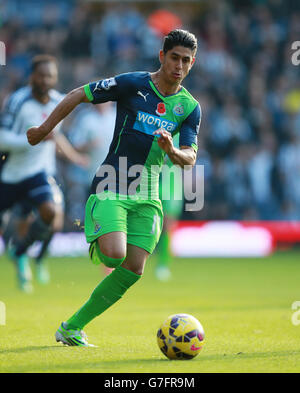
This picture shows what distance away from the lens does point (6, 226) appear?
12.4m

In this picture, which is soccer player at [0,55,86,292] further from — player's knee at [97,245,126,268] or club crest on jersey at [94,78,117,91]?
player's knee at [97,245,126,268]

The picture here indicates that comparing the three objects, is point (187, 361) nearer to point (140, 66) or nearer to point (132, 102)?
point (132, 102)

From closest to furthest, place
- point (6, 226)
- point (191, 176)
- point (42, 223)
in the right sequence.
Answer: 1. point (42, 223)
2. point (6, 226)
3. point (191, 176)

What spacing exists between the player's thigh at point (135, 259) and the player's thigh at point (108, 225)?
0.19 meters

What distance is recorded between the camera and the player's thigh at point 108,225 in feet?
20.1

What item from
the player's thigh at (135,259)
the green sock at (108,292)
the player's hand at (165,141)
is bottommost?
the green sock at (108,292)

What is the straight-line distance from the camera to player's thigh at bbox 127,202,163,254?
6.42 m

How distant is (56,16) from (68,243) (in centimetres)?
669

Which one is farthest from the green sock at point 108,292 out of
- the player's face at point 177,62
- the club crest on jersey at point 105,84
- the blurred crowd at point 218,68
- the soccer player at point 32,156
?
the blurred crowd at point 218,68

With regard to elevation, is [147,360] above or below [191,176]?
below

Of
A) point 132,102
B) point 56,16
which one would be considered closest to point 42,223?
point 132,102

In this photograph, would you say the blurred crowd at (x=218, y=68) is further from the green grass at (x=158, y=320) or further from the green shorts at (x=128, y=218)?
the green shorts at (x=128, y=218)
